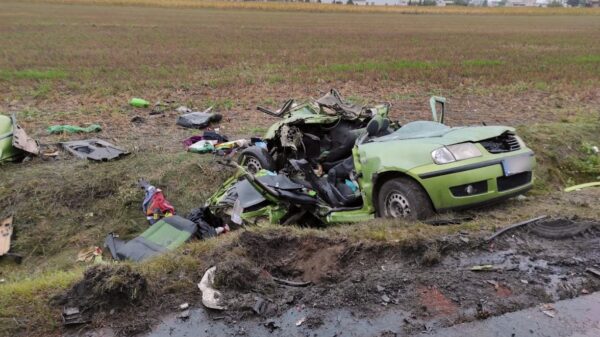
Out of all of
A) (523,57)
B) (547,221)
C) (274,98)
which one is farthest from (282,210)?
(523,57)

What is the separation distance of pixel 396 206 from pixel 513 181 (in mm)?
1138

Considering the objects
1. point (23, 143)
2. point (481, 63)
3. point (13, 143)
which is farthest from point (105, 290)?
point (481, 63)

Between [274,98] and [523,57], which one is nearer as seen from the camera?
[274,98]

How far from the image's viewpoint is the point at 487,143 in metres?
4.92

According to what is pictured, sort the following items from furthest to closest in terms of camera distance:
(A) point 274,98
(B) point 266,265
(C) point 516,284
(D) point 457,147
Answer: (A) point 274,98, (D) point 457,147, (B) point 266,265, (C) point 516,284

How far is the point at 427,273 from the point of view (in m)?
3.64

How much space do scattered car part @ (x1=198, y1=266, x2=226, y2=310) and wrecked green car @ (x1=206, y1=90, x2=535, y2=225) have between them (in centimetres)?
188

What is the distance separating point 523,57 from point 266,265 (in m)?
20.1

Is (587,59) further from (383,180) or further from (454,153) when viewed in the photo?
(383,180)

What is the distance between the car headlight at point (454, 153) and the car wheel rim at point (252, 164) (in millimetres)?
2974

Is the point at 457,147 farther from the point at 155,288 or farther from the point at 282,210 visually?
the point at 155,288

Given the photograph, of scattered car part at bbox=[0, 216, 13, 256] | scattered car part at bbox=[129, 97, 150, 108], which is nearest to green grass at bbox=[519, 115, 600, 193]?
scattered car part at bbox=[0, 216, 13, 256]

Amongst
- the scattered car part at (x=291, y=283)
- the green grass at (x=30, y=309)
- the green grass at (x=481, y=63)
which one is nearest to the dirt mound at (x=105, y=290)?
the green grass at (x=30, y=309)

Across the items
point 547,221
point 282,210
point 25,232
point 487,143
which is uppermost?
point 487,143
